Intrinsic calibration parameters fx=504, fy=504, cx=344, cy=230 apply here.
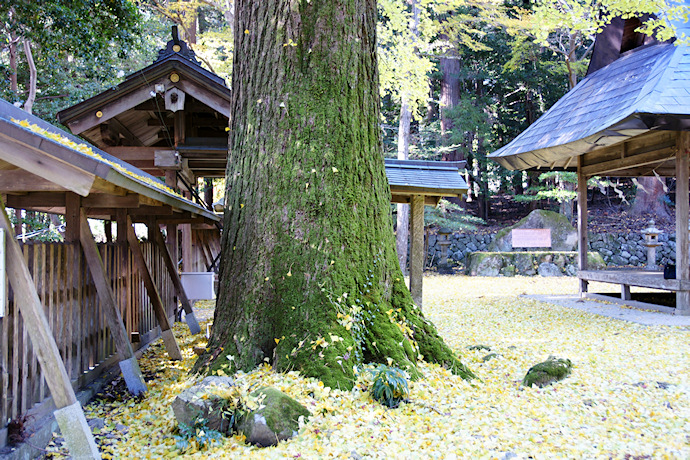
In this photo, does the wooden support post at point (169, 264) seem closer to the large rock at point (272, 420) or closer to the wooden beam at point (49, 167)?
the wooden beam at point (49, 167)

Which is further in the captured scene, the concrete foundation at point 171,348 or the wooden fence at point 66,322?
the concrete foundation at point 171,348

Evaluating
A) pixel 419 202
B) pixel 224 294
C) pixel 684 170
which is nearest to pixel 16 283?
pixel 224 294

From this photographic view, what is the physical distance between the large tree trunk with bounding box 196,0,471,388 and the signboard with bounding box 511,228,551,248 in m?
13.8

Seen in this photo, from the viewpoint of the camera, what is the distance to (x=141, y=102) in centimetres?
862

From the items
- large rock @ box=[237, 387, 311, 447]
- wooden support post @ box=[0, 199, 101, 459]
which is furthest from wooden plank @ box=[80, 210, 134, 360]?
large rock @ box=[237, 387, 311, 447]

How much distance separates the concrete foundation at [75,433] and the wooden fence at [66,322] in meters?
0.56

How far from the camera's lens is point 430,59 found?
2031 centimetres

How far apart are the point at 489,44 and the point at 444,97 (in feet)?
8.50

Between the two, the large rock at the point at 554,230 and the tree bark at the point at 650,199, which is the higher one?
the tree bark at the point at 650,199

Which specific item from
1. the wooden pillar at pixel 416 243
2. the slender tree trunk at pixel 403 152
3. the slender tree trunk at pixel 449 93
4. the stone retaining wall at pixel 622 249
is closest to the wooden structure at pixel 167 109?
the wooden pillar at pixel 416 243

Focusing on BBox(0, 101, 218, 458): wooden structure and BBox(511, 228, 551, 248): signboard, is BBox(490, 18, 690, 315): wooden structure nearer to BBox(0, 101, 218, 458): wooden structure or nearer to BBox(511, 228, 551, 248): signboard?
BBox(511, 228, 551, 248): signboard

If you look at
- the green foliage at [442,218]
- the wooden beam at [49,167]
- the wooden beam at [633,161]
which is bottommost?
the wooden beam at [49,167]

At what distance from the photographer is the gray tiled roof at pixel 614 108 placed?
24.5 ft

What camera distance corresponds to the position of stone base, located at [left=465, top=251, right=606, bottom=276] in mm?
16641
